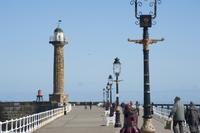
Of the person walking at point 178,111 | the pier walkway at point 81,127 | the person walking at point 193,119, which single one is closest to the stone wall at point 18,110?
the pier walkway at point 81,127

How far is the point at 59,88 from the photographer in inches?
3381

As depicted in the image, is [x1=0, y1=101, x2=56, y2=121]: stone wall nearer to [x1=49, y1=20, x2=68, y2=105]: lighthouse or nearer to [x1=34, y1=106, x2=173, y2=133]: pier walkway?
[x1=49, y1=20, x2=68, y2=105]: lighthouse

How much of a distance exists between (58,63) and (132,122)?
69451 mm

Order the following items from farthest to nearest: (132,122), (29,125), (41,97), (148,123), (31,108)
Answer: (41,97) < (31,108) < (29,125) < (148,123) < (132,122)

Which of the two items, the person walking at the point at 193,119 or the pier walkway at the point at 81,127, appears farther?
the pier walkway at the point at 81,127

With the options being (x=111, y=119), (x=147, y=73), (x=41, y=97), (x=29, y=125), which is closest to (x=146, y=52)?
(x=147, y=73)

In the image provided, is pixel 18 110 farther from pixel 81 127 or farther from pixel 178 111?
pixel 178 111

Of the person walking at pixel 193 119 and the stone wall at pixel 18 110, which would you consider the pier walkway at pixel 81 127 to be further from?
the stone wall at pixel 18 110

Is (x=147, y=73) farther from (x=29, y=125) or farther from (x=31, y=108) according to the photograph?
(x=31, y=108)

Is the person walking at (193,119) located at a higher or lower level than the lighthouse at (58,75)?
lower

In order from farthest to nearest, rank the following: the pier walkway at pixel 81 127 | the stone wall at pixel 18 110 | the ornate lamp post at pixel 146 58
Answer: the stone wall at pixel 18 110
the pier walkway at pixel 81 127
the ornate lamp post at pixel 146 58

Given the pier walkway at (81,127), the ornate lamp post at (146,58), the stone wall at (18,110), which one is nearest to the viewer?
the ornate lamp post at (146,58)

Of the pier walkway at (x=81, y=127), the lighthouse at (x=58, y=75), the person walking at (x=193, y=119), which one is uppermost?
the lighthouse at (x=58, y=75)

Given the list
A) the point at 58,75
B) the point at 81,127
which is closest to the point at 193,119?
the point at 81,127
